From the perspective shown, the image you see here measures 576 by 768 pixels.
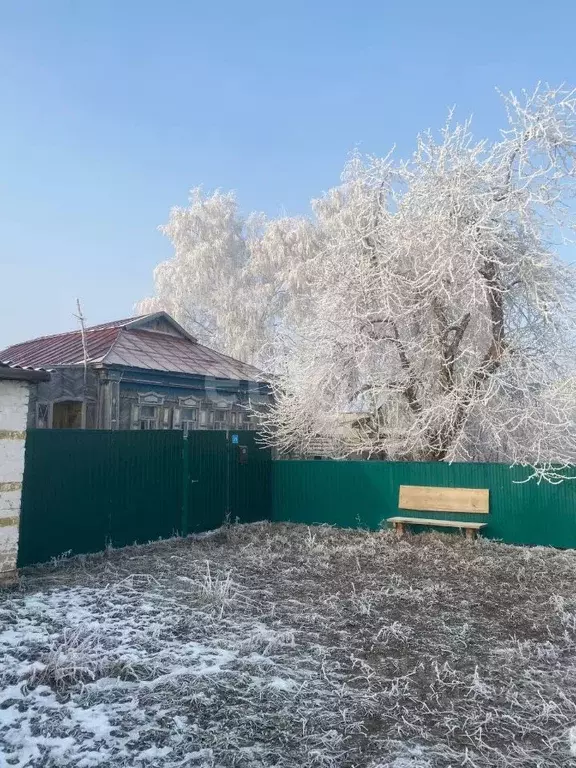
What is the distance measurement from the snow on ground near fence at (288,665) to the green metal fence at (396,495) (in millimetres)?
1254

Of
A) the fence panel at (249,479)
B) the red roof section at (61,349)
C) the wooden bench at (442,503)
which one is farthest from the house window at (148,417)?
the wooden bench at (442,503)

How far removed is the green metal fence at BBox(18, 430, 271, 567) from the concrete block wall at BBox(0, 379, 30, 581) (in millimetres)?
830

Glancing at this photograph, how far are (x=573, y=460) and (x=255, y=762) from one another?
1071 centimetres

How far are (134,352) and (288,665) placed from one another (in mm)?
11892

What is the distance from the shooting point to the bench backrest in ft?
34.6

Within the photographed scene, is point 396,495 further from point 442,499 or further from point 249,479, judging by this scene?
point 249,479

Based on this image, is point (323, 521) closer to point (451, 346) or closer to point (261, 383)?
point (451, 346)

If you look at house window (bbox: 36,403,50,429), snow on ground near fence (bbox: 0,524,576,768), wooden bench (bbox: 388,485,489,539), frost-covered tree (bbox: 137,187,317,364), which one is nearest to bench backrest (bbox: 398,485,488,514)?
wooden bench (bbox: 388,485,489,539)

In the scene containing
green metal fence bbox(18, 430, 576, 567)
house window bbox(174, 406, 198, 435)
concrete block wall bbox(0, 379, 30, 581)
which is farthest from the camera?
house window bbox(174, 406, 198, 435)

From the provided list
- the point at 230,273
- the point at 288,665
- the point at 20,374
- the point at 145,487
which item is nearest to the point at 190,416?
the point at 145,487

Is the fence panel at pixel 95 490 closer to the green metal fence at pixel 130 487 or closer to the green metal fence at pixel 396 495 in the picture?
the green metal fence at pixel 130 487

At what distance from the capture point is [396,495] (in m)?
11.5

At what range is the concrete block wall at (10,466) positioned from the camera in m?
7.32

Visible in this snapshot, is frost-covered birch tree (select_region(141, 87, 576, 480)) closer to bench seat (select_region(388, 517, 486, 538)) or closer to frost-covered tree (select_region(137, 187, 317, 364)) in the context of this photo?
bench seat (select_region(388, 517, 486, 538))
